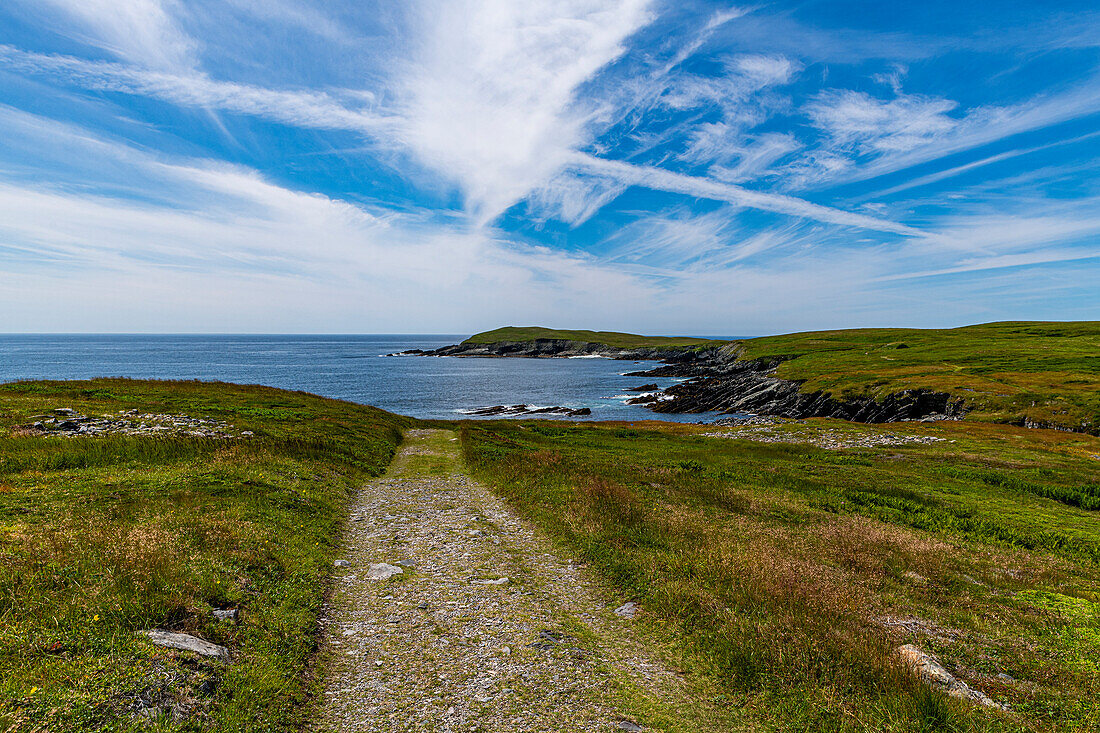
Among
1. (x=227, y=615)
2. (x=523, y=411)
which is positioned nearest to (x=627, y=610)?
(x=227, y=615)

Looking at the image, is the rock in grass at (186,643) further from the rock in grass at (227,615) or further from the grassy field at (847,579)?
the grassy field at (847,579)

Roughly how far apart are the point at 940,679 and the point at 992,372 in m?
107

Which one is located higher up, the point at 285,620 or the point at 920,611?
the point at 285,620

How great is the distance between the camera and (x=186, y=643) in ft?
21.2

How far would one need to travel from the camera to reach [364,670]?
7.18m

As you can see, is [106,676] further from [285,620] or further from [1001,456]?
[1001,456]

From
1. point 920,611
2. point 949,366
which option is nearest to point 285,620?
point 920,611

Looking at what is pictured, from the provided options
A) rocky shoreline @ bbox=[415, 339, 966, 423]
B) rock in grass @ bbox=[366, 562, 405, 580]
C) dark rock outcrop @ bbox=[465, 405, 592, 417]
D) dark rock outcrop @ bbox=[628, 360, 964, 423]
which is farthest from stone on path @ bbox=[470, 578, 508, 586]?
dark rock outcrop @ bbox=[465, 405, 592, 417]

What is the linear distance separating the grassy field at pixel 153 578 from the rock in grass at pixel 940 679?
358 inches

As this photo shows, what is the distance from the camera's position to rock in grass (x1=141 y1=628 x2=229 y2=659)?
6340 millimetres

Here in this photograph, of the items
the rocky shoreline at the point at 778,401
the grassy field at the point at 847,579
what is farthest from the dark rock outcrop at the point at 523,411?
the grassy field at the point at 847,579

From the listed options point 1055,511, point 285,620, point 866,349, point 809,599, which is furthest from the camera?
point 866,349

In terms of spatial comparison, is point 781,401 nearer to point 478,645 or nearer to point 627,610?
point 627,610

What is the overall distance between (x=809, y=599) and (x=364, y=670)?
829 centimetres
